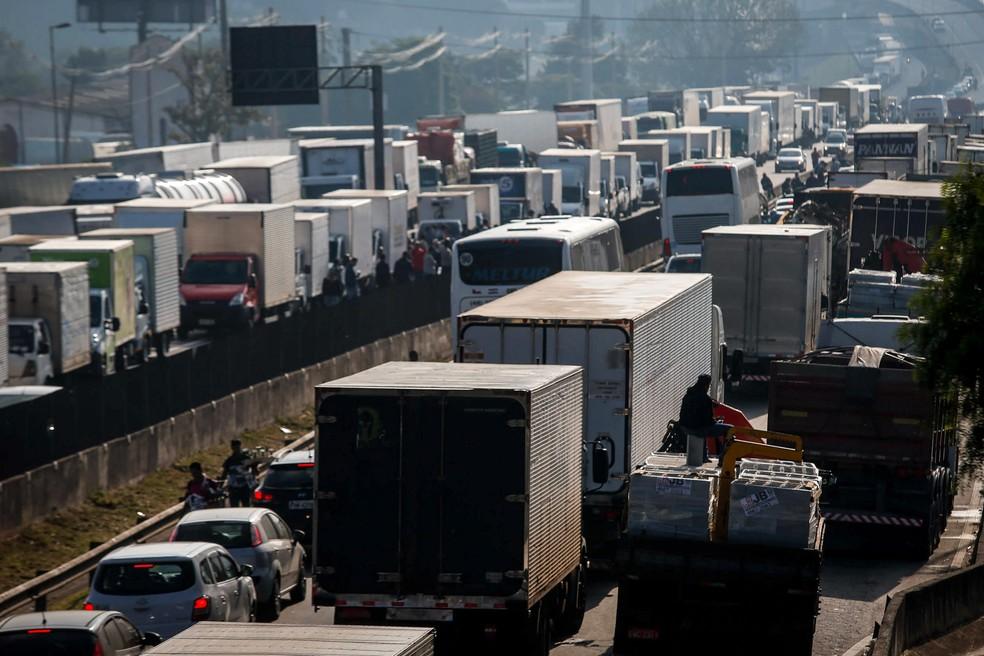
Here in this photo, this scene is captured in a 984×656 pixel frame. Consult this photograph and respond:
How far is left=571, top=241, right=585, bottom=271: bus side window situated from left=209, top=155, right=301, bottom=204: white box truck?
2816 centimetres

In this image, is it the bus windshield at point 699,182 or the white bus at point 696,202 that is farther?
the bus windshield at point 699,182

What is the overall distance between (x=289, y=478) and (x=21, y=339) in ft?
44.5

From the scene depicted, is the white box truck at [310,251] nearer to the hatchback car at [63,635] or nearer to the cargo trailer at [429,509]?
the cargo trailer at [429,509]

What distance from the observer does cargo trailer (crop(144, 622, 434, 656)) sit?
10633 millimetres

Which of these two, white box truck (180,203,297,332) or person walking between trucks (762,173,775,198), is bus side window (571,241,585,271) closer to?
white box truck (180,203,297,332)

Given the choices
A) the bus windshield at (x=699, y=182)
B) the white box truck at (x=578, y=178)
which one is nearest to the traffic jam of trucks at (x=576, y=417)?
the bus windshield at (x=699, y=182)

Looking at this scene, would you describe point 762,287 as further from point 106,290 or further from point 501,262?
point 106,290

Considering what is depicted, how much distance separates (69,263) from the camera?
3772cm

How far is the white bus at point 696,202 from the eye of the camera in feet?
170

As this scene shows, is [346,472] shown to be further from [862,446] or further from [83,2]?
[83,2]

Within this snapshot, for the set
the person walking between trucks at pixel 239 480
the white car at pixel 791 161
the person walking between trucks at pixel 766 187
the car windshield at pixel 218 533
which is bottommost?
the white car at pixel 791 161

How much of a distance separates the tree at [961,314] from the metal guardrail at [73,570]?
949cm

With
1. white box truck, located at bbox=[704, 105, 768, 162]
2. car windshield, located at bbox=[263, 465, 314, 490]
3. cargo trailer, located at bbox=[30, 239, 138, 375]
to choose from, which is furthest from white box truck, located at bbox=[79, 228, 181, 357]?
white box truck, located at bbox=[704, 105, 768, 162]

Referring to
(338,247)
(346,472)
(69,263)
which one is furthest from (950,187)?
(338,247)
